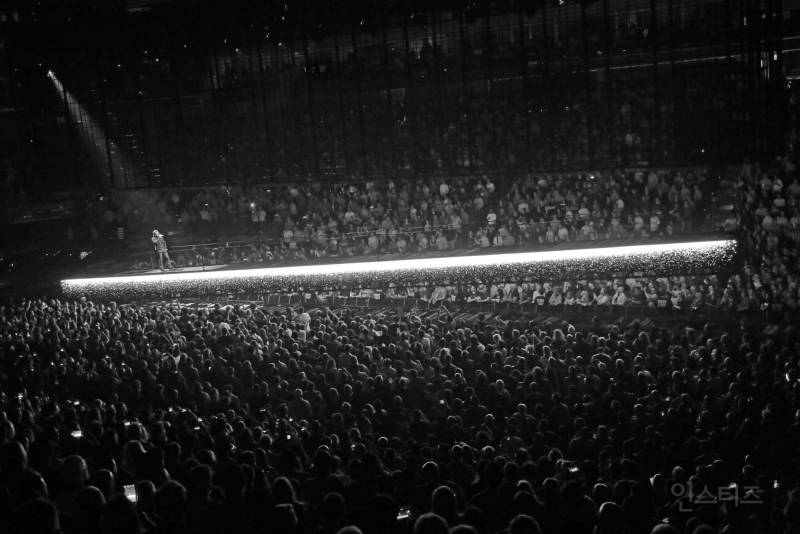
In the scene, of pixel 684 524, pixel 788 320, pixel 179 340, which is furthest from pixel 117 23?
pixel 684 524

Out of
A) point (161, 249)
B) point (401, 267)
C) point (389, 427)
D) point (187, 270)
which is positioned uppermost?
point (161, 249)

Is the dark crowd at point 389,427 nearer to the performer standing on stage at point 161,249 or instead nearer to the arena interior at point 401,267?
the arena interior at point 401,267

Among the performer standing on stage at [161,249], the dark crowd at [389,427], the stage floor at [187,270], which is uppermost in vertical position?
the performer standing on stage at [161,249]

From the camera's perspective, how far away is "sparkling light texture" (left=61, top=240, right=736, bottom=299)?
2128cm

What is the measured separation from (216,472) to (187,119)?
81.6 ft

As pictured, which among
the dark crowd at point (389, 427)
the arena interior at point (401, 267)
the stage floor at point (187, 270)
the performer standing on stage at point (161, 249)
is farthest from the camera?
the performer standing on stage at point (161, 249)

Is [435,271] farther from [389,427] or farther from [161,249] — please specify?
[389,427]

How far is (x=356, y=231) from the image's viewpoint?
25547mm

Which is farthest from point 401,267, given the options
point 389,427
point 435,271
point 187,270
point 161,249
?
point 389,427

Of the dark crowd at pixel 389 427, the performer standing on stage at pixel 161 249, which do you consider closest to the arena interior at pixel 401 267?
the dark crowd at pixel 389 427

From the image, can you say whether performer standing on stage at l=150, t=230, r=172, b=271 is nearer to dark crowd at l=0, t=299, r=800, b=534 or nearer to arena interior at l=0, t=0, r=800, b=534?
arena interior at l=0, t=0, r=800, b=534

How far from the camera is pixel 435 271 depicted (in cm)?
2303

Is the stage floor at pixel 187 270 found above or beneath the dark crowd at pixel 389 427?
above

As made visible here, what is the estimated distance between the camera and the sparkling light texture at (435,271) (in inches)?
838
